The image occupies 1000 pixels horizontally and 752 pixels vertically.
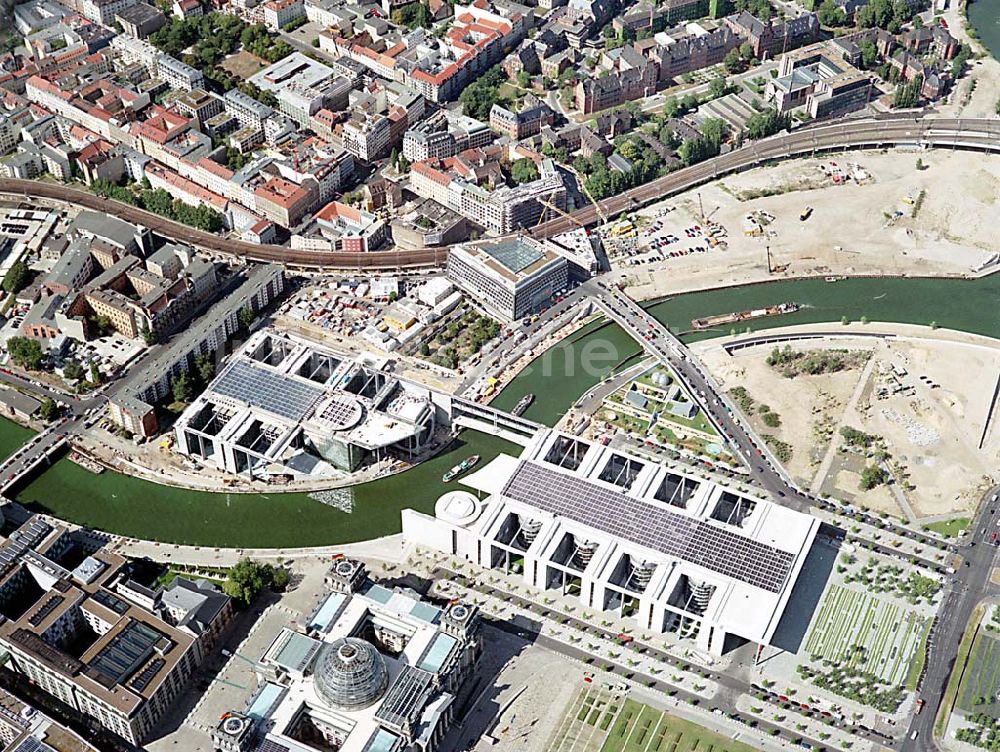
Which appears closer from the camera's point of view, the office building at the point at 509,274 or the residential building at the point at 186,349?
the residential building at the point at 186,349

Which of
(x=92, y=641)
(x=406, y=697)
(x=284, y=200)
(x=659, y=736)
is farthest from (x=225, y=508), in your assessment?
(x=659, y=736)

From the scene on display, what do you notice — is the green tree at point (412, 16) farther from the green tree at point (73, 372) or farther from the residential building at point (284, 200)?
the green tree at point (73, 372)

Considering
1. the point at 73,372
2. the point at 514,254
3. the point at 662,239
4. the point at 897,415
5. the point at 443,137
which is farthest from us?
the point at 443,137

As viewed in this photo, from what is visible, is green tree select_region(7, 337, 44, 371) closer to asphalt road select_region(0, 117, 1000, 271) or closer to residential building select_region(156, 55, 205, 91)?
asphalt road select_region(0, 117, 1000, 271)

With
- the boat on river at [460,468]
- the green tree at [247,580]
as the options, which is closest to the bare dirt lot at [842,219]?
the boat on river at [460,468]

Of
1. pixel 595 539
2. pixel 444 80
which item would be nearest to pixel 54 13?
pixel 444 80

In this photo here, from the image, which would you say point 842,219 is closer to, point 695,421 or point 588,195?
point 588,195

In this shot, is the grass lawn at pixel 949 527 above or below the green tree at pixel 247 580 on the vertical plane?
above
